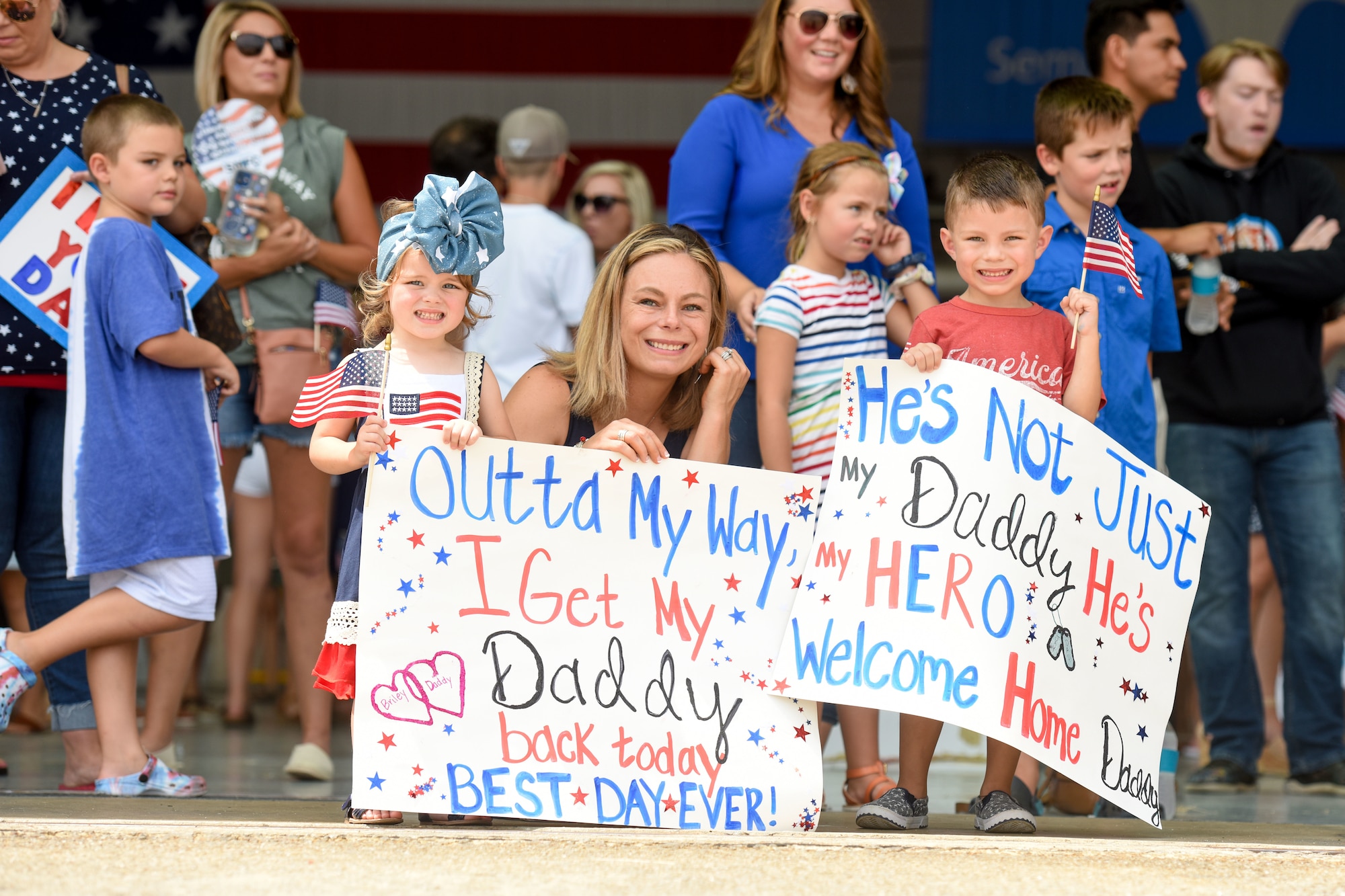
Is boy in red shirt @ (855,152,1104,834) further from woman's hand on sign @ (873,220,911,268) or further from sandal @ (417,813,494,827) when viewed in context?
sandal @ (417,813,494,827)

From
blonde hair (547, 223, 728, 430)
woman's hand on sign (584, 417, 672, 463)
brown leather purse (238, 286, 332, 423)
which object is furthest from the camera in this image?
brown leather purse (238, 286, 332, 423)

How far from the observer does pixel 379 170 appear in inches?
336

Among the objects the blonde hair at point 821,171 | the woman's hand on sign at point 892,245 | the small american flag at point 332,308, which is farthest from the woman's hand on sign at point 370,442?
the small american flag at point 332,308

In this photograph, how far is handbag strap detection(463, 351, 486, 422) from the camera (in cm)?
309

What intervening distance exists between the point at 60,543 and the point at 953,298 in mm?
2137

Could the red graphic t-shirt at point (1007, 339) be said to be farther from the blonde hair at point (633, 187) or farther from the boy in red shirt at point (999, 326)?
the blonde hair at point (633, 187)

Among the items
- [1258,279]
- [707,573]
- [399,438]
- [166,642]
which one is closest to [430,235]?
[399,438]

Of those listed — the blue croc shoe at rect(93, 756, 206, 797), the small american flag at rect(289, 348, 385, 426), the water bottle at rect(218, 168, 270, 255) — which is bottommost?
the blue croc shoe at rect(93, 756, 206, 797)

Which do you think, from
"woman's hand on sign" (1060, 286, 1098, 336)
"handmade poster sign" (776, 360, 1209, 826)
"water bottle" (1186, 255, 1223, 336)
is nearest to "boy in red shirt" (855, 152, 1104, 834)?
"woman's hand on sign" (1060, 286, 1098, 336)

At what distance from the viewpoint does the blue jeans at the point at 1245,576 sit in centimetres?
443

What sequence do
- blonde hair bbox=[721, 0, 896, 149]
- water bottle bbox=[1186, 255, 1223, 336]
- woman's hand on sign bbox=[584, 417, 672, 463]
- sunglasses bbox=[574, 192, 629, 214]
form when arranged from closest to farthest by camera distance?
woman's hand on sign bbox=[584, 417, 672, 463] < blonde hair bbox=[721, 0, 896, 149] < water bottle bbox=[1186, 255, 1223, 336] < sunglasses bbox=[574, 192, 629, 214]

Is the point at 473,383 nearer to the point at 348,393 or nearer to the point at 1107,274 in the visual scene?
the point at 348,393

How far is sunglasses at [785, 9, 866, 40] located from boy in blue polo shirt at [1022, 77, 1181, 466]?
472 millimetres

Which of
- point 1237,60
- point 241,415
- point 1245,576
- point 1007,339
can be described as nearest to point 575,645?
point 1007,339
